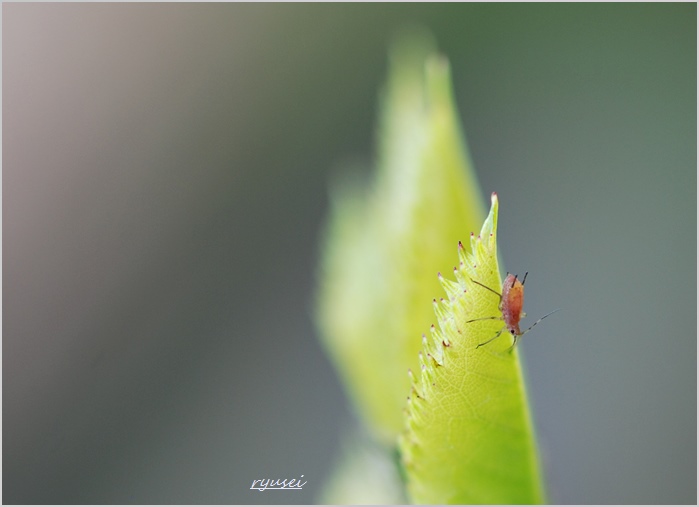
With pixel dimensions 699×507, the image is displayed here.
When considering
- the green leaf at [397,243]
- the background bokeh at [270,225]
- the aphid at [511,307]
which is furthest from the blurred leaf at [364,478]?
the background bokeh at [270,225]

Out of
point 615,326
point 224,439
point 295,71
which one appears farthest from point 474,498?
point 295,71

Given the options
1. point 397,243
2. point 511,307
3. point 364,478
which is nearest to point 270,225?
point 364,478

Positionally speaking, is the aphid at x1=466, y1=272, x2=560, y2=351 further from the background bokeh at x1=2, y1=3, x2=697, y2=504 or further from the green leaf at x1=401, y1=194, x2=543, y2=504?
the background bokeh at x1=2, y1=3, x2=697, y2=504

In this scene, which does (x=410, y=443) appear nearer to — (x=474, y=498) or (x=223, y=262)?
(x=474, y=498)

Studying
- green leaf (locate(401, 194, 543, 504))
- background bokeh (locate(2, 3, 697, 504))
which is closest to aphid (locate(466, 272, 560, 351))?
green leaf (locate(401, 194, 543, 504))

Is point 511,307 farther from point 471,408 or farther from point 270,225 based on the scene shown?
point 270,225

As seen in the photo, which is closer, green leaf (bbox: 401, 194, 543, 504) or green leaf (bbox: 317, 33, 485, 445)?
green leaf (bbox: 401, 194, 543, 504)

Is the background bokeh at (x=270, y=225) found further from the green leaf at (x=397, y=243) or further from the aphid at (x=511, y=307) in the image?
the aphid at (x=511, y=307)

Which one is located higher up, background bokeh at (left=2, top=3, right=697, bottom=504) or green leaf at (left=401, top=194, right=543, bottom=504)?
background bokeh at (left=2, top=3, right=697, bottom=504)
